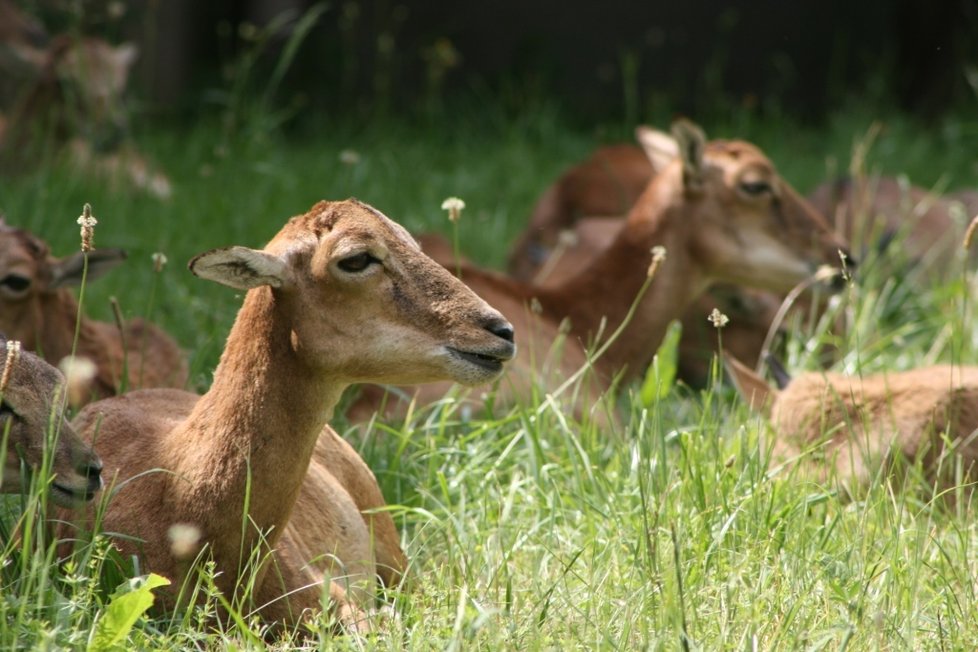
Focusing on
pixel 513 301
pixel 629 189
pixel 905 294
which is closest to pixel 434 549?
pixel 513 301

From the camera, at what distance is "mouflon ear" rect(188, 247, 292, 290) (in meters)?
3.78

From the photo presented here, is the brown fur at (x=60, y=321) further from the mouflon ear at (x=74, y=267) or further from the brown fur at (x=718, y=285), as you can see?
the brown fur at (x=718, y=285)

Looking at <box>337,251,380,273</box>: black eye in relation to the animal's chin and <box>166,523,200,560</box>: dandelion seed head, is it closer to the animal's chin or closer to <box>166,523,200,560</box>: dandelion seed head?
the animal's chin

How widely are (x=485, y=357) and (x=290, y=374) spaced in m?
0.51

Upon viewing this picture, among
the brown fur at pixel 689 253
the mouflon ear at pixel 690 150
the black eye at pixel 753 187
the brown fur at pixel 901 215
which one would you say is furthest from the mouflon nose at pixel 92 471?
the brown fur at pixel 901 215

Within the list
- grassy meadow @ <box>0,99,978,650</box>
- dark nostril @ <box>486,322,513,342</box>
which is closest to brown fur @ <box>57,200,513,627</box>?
dark nostril @ <box>486,322,513,342</box>

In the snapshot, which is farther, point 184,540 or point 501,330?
point 501,330

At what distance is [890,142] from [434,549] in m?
7.70

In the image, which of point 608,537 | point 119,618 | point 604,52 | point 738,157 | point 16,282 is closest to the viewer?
point 119,618

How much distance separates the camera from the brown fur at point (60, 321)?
5.80 meters

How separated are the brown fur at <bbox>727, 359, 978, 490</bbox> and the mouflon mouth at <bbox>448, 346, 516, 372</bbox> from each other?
1.34 m

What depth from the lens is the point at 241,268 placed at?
3.84 m

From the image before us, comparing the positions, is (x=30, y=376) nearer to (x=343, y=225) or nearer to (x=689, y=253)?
(x=343, y=225)

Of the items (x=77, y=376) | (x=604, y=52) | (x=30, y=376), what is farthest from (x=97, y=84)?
(x=30, y=376)
